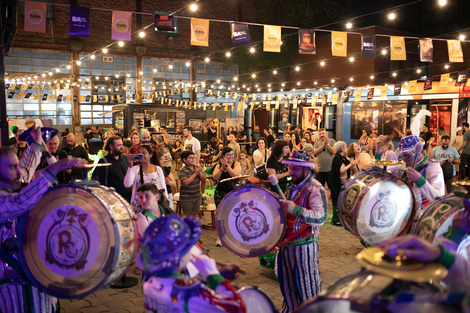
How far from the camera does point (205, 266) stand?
7.12 feet

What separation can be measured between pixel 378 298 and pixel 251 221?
7.70 ft

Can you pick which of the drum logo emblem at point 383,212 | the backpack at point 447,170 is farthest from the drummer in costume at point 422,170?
the backpack at point 447,170

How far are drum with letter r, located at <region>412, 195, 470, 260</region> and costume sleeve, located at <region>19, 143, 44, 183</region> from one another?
314cm

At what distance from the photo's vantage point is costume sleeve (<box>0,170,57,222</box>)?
9.14ft

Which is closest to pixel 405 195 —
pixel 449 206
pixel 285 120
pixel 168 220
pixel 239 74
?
pixel 449 206

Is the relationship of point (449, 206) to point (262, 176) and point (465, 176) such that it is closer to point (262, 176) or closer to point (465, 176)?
point (262, 176)

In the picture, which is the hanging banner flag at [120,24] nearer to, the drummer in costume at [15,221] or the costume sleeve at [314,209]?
the drummer in costume at [15,221]

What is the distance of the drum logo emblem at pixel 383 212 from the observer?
4.17m

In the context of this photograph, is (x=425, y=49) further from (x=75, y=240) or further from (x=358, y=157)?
(x=75, y=240)

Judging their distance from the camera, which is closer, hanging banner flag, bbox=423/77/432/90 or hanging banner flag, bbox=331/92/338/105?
hanging banner flag, bbox=423/77/432/90

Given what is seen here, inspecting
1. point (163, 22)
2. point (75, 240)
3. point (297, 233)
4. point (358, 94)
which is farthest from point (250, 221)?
point (358, 94)

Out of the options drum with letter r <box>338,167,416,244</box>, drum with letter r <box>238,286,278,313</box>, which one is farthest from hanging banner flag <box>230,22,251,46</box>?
drum with letter r <box>238,286,278,313</box>

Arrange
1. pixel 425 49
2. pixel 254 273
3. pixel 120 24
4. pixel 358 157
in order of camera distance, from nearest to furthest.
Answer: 1. pixel 254 273
2. pixel 358 157
3. pixel 120 24
4. pixel 425 49

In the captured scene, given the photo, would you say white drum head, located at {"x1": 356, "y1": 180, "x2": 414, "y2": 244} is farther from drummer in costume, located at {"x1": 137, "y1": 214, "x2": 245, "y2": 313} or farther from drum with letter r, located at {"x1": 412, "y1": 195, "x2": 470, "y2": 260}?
drummer in costume, located at {"x1": 137, "y1": 214, "x2": 245, "y2": 313}
